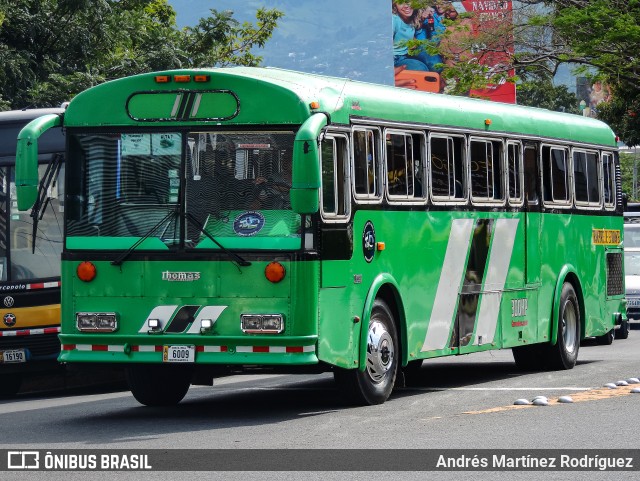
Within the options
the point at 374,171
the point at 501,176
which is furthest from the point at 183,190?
the point at 501,176

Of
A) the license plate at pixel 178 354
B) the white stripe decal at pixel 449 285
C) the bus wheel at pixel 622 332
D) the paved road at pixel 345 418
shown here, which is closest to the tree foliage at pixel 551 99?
the bus wheel at pixel 622 332

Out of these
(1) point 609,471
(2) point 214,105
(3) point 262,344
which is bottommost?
(1) point 609,471

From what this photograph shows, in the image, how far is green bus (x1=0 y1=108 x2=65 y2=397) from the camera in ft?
55.9

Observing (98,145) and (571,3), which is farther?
(571,3)

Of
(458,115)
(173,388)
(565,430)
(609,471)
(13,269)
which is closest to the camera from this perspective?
(609,471)

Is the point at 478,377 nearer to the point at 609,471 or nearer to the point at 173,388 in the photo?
the point at 173,388

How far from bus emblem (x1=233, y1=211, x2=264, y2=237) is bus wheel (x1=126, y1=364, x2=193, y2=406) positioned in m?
2.04

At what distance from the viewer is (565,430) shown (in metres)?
11.7

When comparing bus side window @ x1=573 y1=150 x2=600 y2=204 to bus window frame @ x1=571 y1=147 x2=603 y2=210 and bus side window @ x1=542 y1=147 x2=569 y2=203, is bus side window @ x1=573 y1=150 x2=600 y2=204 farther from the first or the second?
bus side window @ x1=542 y1=147 x2=569 y2=203

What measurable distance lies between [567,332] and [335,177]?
21.8ft

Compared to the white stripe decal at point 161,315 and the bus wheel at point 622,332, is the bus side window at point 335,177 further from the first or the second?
the bus wheel at point 622,332

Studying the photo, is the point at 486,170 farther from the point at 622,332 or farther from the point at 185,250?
the point at 622,332

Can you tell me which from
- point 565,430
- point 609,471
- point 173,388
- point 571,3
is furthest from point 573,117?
point 571,3

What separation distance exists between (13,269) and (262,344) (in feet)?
17.4
